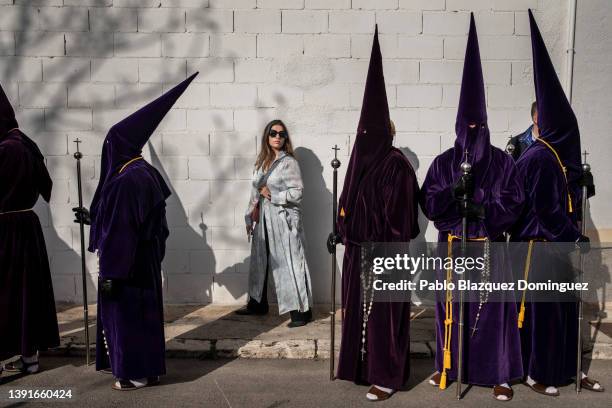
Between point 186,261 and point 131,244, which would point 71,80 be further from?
point 131,244

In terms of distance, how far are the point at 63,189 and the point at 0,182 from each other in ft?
6.49

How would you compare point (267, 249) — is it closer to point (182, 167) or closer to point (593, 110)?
point (182, 167)

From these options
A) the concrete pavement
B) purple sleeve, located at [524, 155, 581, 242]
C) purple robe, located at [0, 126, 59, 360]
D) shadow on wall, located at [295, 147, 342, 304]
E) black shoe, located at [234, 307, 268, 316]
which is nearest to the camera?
purple sleeve, located at [524, 155, 581, 242]

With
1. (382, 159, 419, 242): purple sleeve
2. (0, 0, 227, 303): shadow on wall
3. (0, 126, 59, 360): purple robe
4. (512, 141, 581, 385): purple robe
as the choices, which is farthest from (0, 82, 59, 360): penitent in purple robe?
(512, 141, 581, 385): purple robe

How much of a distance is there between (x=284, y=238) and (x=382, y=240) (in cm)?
193

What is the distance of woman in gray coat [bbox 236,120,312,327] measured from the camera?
665 centimetres

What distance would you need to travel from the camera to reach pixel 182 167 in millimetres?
7289

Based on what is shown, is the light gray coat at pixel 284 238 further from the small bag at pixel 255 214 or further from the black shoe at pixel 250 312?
the black shoe at pixel 250 312

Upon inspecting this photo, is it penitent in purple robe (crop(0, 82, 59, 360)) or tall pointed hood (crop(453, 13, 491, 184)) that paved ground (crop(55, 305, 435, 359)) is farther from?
tall pointed hood (crop(453, 13, 491, 184))

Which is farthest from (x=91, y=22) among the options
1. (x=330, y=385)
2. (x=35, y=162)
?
(x=330, y=385)

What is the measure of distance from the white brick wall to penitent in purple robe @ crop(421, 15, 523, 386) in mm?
2190

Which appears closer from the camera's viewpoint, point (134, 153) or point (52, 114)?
point (134, 153)

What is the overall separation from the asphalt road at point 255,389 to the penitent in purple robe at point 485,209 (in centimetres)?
26

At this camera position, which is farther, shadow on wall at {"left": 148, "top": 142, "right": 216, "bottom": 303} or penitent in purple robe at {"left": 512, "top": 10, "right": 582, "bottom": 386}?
shadow on wall at {"left": 148, "top": 142, "right": 216, "bottom": 303}
